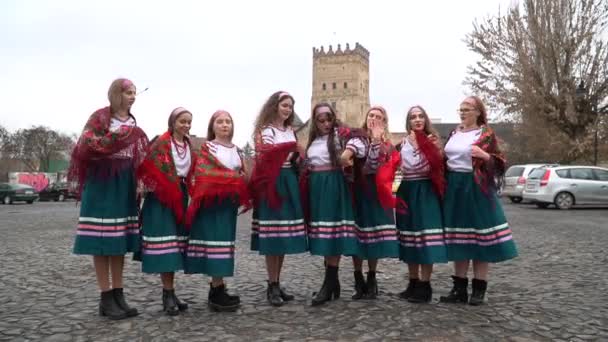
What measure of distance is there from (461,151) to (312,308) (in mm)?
1992

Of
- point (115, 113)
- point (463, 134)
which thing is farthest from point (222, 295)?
point (463, 134)

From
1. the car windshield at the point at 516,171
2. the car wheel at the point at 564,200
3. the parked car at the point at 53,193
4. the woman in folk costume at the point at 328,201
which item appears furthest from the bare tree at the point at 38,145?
the woman in folk costume at the point at 328,201

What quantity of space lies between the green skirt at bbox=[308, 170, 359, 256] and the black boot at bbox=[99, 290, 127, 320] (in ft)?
5.74

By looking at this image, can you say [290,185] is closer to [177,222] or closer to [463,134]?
[177,222]

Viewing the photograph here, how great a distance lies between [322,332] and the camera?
3984 mm

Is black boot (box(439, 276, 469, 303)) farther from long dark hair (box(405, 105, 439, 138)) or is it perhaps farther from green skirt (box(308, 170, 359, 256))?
long dark hair (box(405, 105, 439, 138))

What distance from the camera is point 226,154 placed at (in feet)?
15.6

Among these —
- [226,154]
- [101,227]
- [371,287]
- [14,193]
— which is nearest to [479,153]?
[371,287]

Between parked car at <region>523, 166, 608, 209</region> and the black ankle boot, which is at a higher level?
parked car at <region>523, 166, 608, 209</region>

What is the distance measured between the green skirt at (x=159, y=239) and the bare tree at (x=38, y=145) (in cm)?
5897

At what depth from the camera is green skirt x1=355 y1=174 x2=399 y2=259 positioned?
4.82m

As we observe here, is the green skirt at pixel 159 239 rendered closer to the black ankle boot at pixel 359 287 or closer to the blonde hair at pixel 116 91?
the blonde hair at pixel 116 91

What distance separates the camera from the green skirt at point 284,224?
4770 mm

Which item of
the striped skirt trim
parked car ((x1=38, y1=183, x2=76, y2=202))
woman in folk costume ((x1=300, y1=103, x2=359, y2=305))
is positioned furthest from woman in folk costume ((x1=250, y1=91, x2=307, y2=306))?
parked car ((x1=38, y1=183, x2=76, y2=202))
